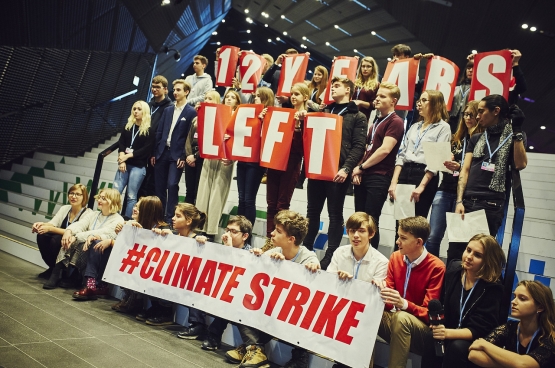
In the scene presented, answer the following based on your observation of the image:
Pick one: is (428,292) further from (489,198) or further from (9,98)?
(9,98)

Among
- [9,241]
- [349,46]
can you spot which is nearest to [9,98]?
[9,241]

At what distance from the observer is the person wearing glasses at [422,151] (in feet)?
13.8

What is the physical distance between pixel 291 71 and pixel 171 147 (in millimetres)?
2145

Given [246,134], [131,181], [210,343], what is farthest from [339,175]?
[131,181]

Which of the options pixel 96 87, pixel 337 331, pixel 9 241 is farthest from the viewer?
pixel 96 87

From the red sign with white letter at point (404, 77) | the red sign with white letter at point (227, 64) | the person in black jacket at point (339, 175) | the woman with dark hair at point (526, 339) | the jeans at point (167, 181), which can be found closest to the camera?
the woman with dark hair at point (526, 339)

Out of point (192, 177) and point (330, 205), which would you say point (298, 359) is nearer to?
point (330, 205)

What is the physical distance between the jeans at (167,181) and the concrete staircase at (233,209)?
2.42ft

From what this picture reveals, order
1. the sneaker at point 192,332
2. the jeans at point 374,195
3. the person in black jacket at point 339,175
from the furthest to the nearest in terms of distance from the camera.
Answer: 1. the person in black jacket at point 339,175
2. the jeans at point 374,195
3. the sneaker at point 192,332

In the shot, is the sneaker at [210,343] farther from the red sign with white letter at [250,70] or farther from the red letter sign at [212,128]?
the red sign with white letter at [250,70]

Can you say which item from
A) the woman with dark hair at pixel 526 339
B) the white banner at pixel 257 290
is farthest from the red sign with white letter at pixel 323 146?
→ the woman with dark hair at pixel 526 339

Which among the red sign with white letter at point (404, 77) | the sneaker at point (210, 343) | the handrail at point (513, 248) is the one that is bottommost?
the sneaker at point (210, 343)

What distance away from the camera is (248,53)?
24.7ft

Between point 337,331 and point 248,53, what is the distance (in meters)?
5.36
